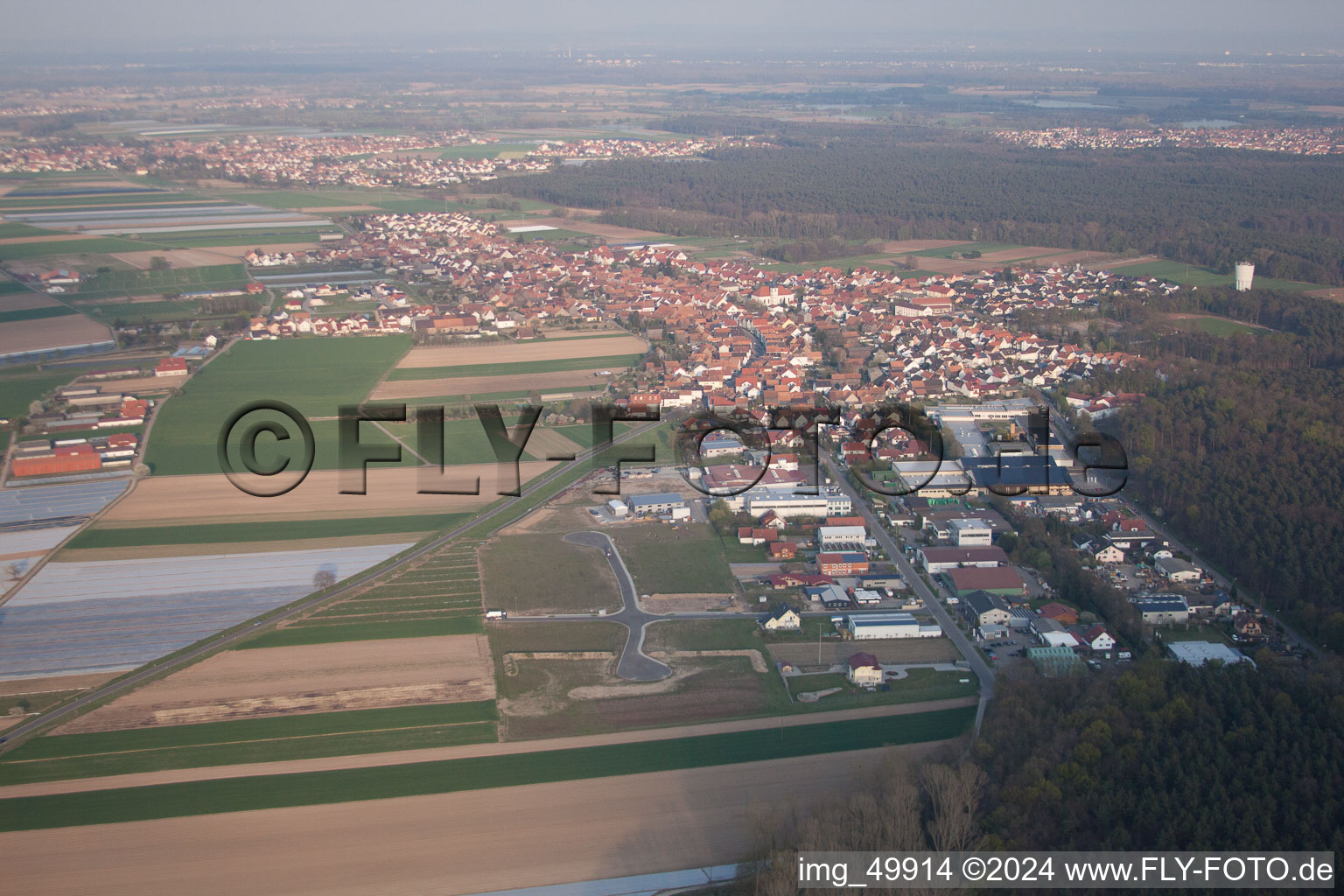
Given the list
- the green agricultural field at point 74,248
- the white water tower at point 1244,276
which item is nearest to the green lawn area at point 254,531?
the green agricultural field at point 74,248

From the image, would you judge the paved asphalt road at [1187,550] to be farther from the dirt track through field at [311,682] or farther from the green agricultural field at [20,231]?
the green agricultural field at [20,231]

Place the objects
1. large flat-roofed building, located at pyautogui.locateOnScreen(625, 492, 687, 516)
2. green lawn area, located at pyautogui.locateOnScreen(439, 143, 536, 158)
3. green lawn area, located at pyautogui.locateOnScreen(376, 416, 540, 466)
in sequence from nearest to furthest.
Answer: large flat-roofed building, located at pyautogui.locateOnScreen(625, 492, 687, 516)
green lawn area, located at pyautogui.locateOnScreen(376, 416, 540, 466)
green lawn area, located at pyautogui.locateOnScreen(439, 143, 536, 158)

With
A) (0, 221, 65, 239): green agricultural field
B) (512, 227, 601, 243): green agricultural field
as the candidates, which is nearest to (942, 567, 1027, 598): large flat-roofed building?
(512, 227, 601, 243): green agricultural field

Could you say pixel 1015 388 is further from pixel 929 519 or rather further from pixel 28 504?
pixel 28 504

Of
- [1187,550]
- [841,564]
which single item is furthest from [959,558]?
[1187,550]

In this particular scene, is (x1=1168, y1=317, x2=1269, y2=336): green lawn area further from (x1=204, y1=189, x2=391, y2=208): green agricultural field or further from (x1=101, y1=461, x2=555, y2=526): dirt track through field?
(x1=204, y1=189, x2=391, y2=208): green agricultural field

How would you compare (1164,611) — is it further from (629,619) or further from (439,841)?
(439,841)
